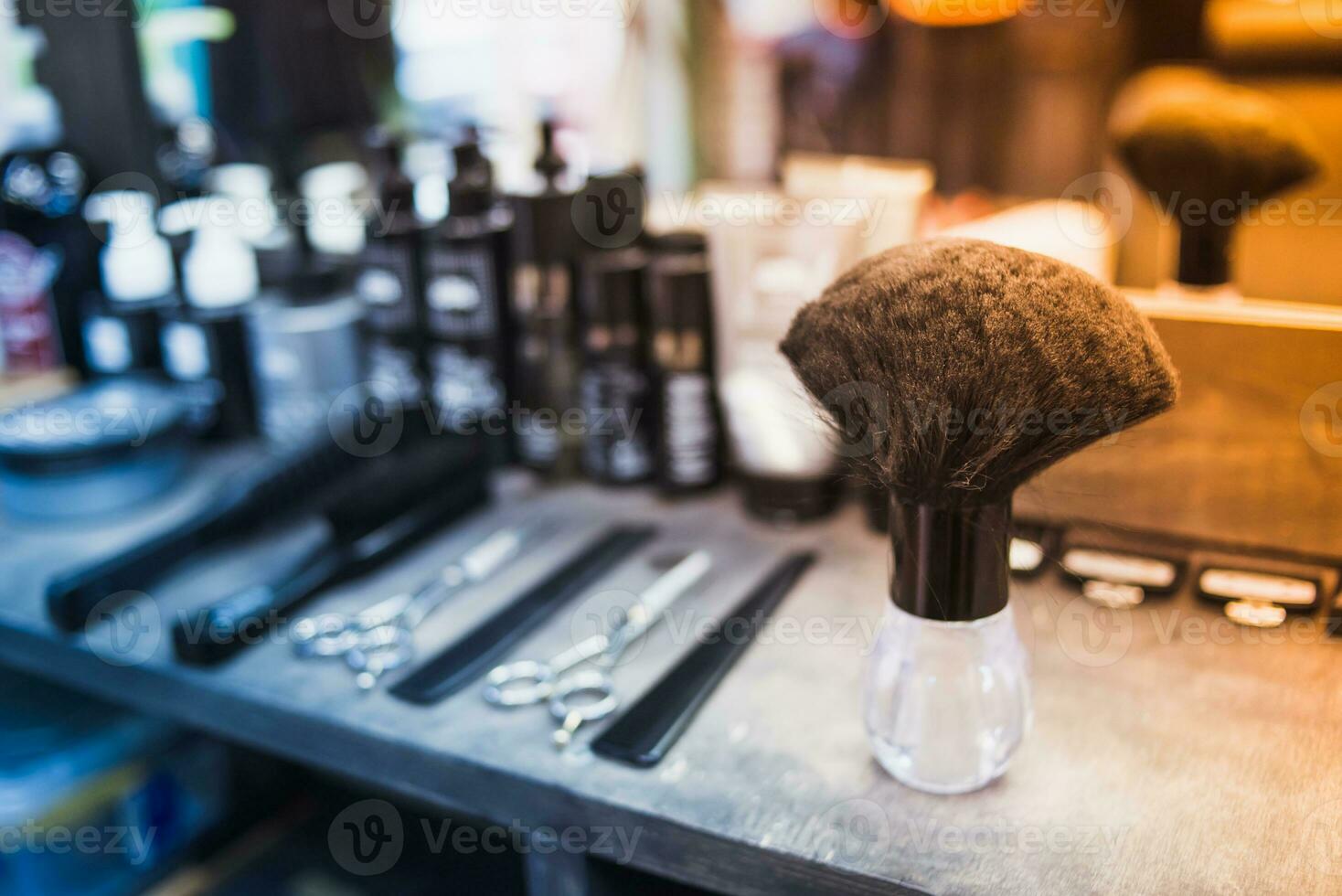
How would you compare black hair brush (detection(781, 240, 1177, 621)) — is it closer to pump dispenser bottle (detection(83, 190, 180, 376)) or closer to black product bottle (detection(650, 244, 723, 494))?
black product bottle (detection(650, 244, 723, 494))

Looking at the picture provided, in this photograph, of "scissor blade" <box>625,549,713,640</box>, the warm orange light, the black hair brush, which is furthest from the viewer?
the warm orange light

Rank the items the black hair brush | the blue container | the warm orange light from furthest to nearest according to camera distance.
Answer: the warm orange light, the blue container, the black hair brush

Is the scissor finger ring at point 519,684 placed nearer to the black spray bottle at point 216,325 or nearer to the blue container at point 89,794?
the blue container at point 89,794

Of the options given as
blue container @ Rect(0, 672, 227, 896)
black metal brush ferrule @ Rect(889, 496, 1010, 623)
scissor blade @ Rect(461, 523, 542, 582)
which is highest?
black metal brush ferrule @ Rect(889, 496, 1010, 623)

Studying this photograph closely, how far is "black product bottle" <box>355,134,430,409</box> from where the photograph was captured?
1.03 m

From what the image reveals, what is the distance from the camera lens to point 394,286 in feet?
3.46

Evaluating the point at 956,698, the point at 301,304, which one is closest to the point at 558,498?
the point at 301,304

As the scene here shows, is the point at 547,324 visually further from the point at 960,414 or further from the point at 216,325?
the point at 960,414

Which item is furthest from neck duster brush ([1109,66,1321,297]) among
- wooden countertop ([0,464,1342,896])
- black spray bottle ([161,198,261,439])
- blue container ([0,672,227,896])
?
blue container ([0,672,227,896])

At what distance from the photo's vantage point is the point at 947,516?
55cm

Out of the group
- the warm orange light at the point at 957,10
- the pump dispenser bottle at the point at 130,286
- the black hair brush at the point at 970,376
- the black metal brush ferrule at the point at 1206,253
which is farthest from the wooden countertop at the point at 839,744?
the warm orange light at the point at 957,10

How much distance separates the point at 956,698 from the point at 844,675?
0.14m

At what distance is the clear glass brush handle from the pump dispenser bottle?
2.96 feet

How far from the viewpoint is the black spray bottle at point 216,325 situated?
3.72ft
